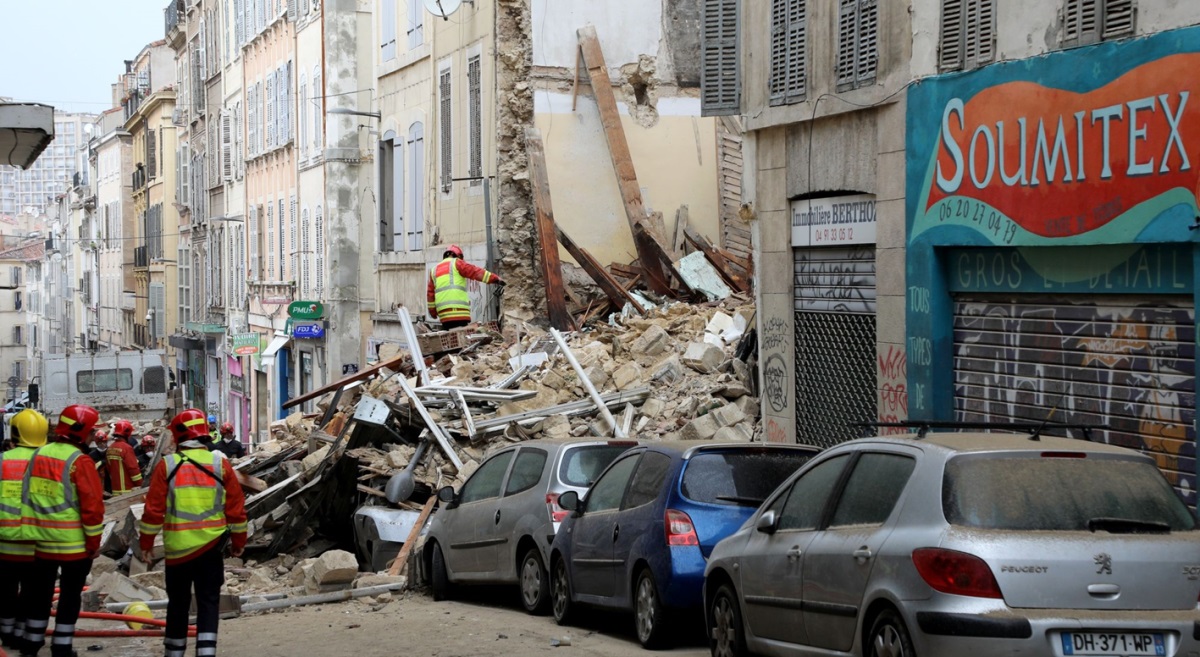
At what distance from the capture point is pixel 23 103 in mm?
13398

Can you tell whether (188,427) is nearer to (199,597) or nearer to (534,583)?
(199,597)

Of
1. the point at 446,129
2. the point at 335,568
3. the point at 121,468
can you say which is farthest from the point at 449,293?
the point at 335,568

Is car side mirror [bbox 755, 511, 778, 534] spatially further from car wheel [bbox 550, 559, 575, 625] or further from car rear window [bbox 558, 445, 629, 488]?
car rear window [bbox 558, 445, 629, 488]

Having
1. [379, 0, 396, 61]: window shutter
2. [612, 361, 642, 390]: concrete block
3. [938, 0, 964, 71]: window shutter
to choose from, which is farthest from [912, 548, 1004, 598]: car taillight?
[379, 0, 396, 61]: window shutter

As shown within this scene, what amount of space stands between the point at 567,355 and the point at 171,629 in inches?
415

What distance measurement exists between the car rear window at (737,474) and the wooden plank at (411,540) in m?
6.41

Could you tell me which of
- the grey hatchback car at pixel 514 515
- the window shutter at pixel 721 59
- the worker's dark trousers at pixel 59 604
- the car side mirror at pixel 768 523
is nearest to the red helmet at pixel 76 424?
the worker's dark trousers at pixel 59 604

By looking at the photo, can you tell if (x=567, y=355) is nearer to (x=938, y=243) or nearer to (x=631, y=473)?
(x=938, y=243)

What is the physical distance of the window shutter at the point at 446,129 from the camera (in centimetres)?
2833

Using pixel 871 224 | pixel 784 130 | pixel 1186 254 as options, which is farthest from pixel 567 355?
pixel 1186 254

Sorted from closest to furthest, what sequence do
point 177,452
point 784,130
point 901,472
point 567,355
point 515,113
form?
point 901,472 → point 177,452 → point 784,130 → point 567,355 → point 515,113

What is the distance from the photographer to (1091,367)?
39.2 ft

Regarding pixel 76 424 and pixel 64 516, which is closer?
pixel 64 516

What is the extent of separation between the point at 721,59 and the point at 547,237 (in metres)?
6.90
